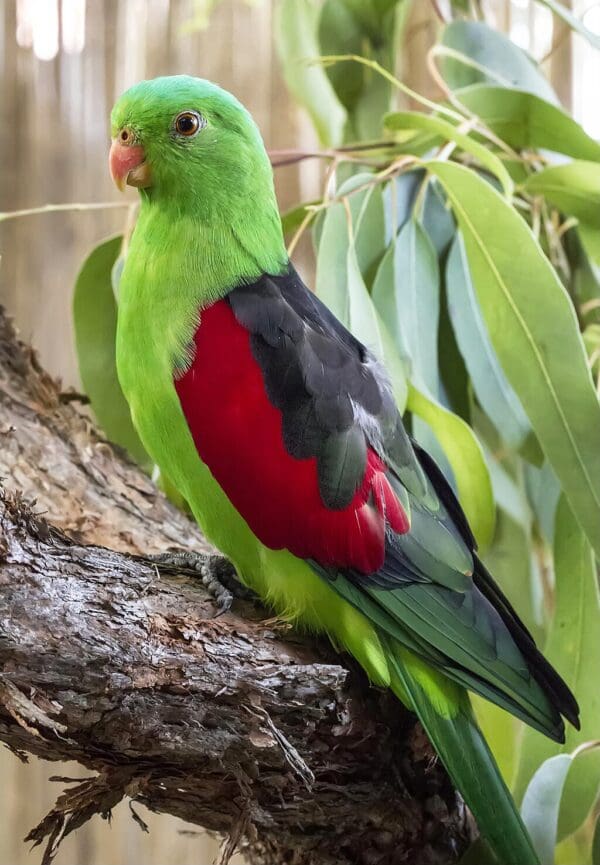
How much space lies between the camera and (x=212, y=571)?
1.18 m

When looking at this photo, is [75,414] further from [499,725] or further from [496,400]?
[499,725]

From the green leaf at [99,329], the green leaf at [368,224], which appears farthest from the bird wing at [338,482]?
the green leaf at [99,329]

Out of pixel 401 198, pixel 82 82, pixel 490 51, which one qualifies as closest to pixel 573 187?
pixel 401 198

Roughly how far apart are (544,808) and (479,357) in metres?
0.69

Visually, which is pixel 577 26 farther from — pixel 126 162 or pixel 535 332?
pixel 126 162

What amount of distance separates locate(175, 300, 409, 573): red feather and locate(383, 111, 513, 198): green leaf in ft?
1.74

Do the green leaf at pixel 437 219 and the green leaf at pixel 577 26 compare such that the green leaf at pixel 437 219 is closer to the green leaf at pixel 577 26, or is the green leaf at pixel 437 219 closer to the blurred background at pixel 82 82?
the green leaf at pixel 577 26

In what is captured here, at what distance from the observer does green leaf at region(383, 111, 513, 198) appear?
53.0 inches

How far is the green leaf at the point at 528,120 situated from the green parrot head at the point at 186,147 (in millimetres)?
542

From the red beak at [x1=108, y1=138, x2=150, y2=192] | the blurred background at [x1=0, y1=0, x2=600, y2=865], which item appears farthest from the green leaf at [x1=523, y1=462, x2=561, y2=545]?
the blurred background at [x1=0, y1=0, x2=600, y2=865]

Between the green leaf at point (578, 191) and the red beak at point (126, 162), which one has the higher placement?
the red beak at point (126, 162)

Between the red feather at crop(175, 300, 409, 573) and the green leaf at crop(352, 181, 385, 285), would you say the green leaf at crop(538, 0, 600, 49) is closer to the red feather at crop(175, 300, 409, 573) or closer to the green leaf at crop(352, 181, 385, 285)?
the green leaf at crop(352, 181, 385, 285)

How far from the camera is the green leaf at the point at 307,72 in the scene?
69.9 inches

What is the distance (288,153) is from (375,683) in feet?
2.83
